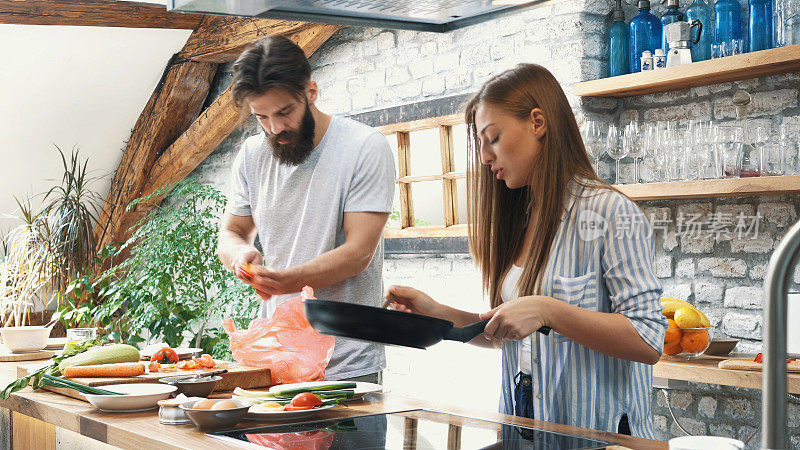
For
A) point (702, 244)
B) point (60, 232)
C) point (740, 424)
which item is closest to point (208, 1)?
point (702, 244)

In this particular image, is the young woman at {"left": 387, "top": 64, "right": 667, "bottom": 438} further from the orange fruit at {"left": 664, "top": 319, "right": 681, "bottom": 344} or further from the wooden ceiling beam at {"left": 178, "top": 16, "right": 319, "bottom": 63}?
the wooden ceiling beam at {"left": 178, "top": 16, "right": 319, "bottom": 63}

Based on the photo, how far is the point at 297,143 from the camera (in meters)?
2.57

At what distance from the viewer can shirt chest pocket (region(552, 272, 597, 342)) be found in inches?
72.6

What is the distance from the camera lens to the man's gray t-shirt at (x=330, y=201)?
2.51 meters

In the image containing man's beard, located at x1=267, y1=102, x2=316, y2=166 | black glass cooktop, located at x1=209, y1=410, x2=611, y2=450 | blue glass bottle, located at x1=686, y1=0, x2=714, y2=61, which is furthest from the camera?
blue glass bottle, located at x1=686, y1=0, x2=714, y2=61

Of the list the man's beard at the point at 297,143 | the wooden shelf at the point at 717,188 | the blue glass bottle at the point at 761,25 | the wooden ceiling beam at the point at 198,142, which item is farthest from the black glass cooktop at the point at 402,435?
the wooden ceiling beam at the point at 198,142

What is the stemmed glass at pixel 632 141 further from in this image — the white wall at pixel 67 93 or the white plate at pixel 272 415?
the white wall at pixel 67 93

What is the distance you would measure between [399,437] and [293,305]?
0.68 meters

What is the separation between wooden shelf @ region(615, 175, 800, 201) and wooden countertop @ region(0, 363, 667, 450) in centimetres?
174

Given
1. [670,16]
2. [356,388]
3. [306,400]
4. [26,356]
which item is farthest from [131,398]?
[670,16]

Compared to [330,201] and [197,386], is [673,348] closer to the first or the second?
[330,201]

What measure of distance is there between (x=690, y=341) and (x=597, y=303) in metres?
1.49

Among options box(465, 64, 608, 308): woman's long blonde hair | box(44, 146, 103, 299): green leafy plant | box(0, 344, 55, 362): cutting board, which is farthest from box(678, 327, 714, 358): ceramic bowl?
box(44, 146, 103, 299): green leafy plant

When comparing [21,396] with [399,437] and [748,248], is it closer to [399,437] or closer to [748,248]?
[399,437]
